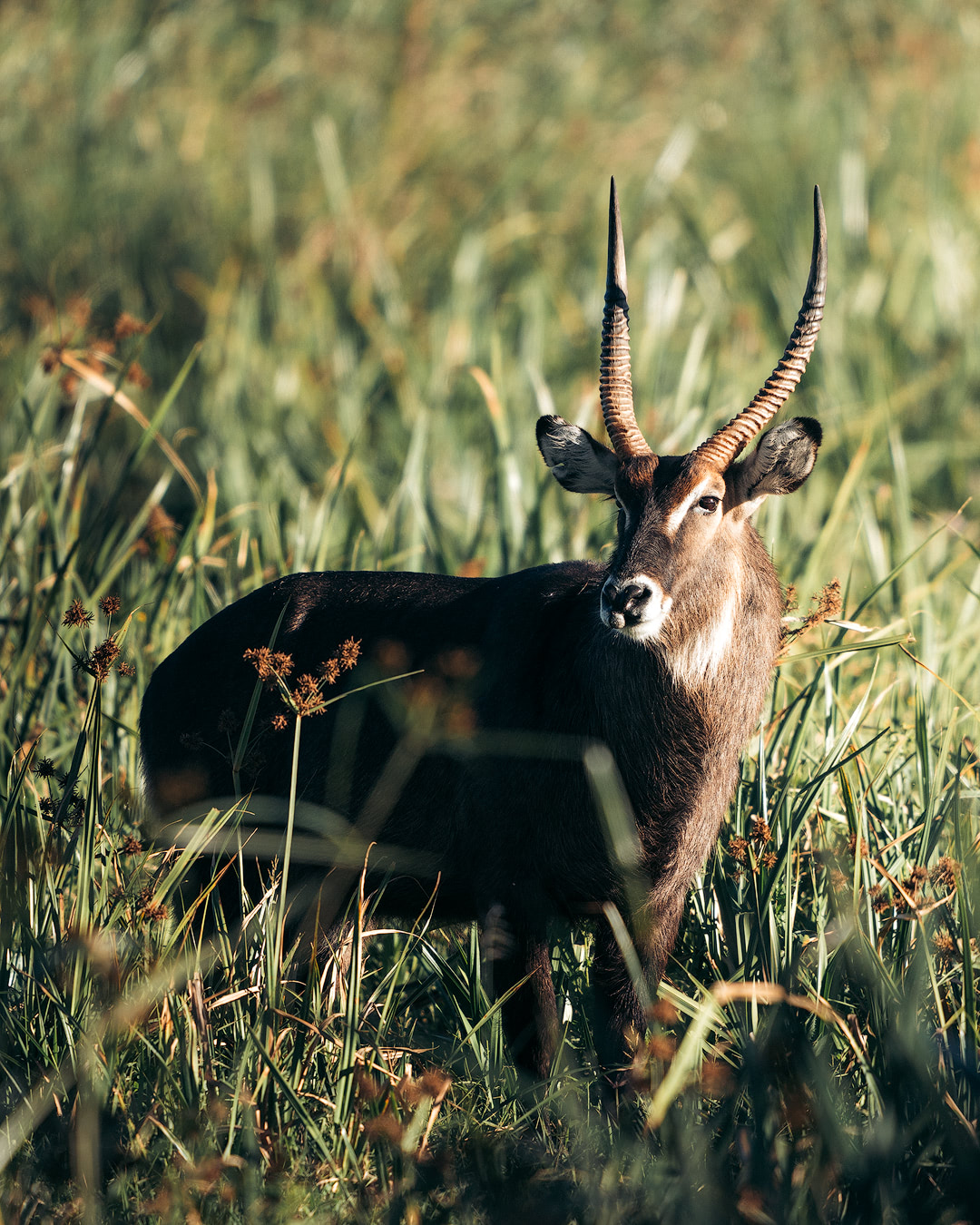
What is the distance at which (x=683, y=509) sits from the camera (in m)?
3.12

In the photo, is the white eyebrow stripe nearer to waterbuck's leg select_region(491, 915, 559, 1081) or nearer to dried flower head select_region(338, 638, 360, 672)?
dried flower head select_region(338, 638, 360, 672)

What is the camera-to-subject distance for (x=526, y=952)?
3.14 meters

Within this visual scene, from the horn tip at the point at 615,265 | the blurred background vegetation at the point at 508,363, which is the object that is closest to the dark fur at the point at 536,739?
the blurred background vegetation at the point at 508,363

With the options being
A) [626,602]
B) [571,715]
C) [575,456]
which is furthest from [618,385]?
[571,715]

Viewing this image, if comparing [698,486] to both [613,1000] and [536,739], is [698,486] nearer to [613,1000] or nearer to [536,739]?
[536,739]

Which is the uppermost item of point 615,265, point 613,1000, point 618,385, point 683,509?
point 615,265

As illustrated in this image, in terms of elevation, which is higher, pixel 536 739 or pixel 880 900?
pixel 536 739

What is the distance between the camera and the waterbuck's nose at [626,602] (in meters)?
2.88

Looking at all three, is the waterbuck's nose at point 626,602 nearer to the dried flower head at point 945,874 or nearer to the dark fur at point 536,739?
the dark fur at point 536,739

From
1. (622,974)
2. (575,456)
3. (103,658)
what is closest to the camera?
(103,658)

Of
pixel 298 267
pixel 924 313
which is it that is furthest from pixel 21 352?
pixel 924 313

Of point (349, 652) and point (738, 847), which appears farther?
point (738, 847)

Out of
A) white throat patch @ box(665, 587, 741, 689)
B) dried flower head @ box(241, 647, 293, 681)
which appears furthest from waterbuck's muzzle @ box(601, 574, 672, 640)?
dried flower head @ box(241, 647, 293, 681)

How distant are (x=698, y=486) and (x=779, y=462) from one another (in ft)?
0.87
